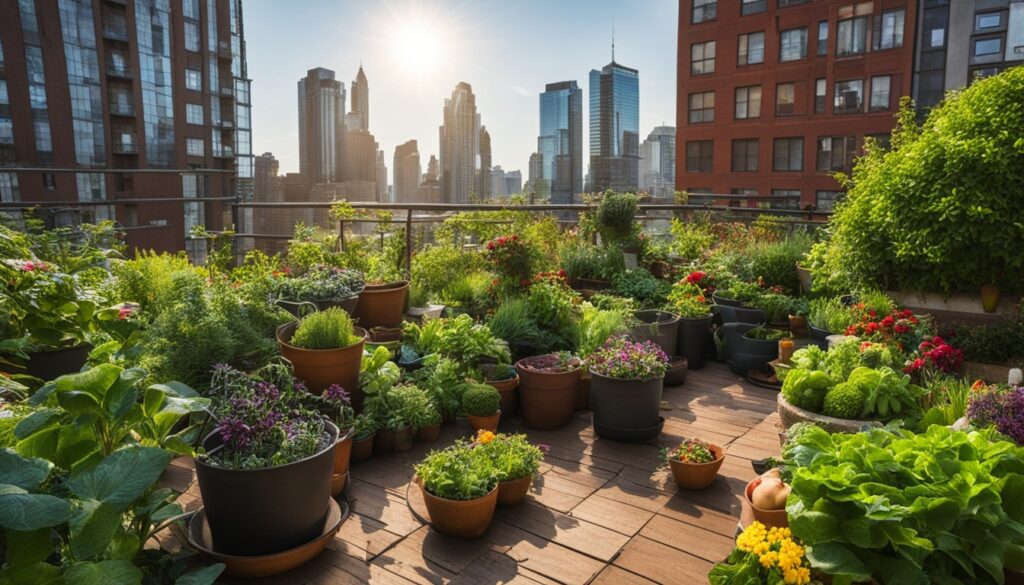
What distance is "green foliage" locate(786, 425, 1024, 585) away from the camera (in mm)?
1728

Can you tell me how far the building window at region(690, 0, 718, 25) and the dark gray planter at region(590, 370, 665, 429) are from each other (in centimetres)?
2600

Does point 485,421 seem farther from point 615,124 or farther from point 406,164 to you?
point 406,164

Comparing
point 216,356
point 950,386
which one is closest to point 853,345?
point 950,386

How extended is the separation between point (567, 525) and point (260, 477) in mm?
1295

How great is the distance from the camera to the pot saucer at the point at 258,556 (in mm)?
2287

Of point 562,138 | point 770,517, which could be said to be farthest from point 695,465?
point 562,138

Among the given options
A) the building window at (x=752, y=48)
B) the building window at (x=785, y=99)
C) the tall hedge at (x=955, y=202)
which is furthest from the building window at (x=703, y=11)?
the tall hedge at (x=955, y=202)

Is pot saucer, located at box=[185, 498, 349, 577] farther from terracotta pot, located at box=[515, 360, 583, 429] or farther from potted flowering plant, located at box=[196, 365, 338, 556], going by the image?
terracotta pot, located at box=[515, 360, 583, 429]

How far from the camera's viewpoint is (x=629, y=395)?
360 cm

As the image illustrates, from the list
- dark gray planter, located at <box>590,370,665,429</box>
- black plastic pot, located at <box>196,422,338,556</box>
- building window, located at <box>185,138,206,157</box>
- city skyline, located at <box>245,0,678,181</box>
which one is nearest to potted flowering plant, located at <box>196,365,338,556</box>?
black plastic pot, located at <box>196,422,338,556</box>

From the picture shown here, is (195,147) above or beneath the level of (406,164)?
above

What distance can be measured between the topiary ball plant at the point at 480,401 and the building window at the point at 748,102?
979 inches

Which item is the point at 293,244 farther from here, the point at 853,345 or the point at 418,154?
the point at 418,154

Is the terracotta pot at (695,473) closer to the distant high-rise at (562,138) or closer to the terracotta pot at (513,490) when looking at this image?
the terracotta pot at (513,490)
